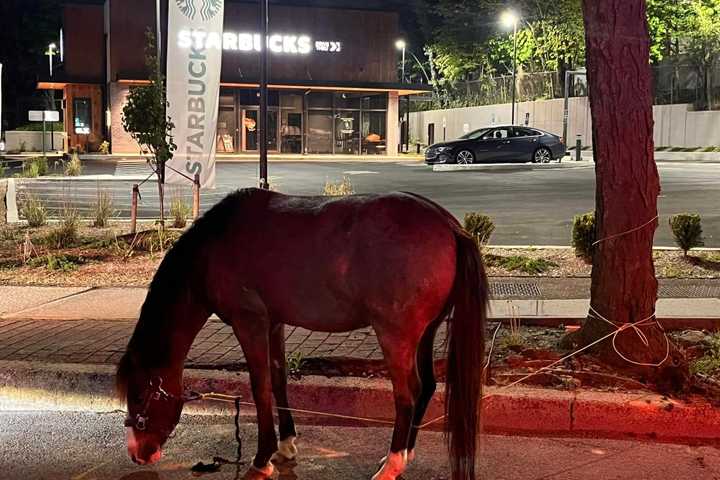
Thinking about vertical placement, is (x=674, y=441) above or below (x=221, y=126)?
below

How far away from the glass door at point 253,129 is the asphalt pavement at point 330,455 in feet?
128

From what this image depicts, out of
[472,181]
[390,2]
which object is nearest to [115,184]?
[472,181]

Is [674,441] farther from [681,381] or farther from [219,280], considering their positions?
[219,280]

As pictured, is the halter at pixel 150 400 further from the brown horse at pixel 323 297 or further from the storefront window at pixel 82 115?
the storefront window at pixel 82 115

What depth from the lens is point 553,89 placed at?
4922 cm

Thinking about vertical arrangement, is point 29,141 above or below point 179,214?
above

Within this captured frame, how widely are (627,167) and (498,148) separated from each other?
83.5 feet

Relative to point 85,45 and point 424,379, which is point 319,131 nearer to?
point 85,45

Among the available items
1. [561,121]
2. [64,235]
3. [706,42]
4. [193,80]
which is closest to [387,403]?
[64,235]

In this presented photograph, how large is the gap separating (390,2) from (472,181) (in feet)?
85.0

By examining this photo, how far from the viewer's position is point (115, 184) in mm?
22844

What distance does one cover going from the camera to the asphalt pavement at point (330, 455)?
4449mm

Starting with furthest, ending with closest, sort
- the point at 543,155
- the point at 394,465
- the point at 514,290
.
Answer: the point at 543,155, the point at 514,290, the point at 394,465

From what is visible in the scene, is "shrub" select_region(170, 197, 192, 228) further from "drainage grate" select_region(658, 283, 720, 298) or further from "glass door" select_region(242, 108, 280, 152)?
"glass door" select_region(242, 108, 280, 152)
